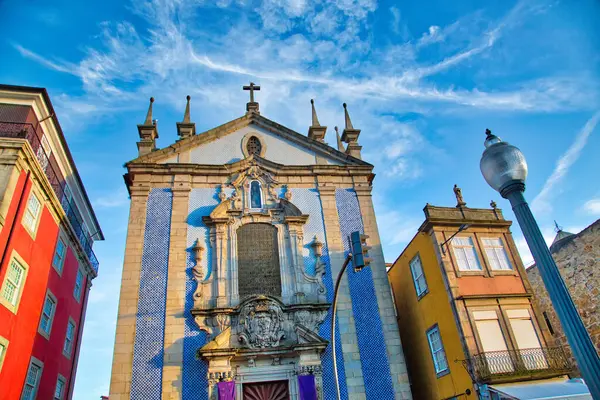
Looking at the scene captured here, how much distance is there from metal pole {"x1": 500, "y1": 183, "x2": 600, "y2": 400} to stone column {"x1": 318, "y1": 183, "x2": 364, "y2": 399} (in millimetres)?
9374

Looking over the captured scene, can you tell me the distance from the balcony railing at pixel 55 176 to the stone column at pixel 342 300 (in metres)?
10.4

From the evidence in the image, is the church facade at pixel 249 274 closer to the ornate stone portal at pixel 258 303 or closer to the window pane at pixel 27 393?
the ornate stone portal at pixel 258 303

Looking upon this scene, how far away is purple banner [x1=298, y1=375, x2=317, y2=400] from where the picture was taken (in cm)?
1332

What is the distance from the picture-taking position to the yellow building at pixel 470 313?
14.1 metres

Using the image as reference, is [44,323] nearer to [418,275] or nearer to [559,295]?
[418,275]

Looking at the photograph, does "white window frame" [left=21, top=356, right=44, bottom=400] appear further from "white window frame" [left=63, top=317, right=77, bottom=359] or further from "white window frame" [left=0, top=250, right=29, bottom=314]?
"white window frame" [left=63, top=317, right=77, bottom=359]

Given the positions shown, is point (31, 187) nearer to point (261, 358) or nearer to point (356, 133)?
point (261, 358)

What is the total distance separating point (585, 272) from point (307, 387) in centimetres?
1264

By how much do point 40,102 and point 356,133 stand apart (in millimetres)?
12488

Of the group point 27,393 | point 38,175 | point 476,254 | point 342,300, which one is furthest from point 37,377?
point 476,254

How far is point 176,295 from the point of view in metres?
14.7

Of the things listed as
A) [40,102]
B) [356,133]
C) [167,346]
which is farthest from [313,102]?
[167,346]

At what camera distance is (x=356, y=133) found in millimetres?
19891

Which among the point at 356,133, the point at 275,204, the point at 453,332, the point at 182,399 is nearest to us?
the point at 182,399
